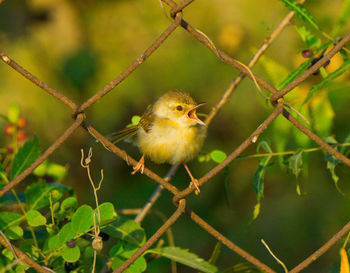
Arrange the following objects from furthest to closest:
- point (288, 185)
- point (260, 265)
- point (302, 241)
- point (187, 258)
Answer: point (288, 185) → point (302, 241) → point (187, 258) → point (260, 265)

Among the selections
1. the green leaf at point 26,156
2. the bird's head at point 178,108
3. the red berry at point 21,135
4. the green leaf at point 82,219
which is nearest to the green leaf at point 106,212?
the green leaf at point 82,219

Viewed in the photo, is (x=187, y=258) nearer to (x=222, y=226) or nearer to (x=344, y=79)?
(x=344, y=79)

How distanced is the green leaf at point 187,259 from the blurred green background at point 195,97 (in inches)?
69.9

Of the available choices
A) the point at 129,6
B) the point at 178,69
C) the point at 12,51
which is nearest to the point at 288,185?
the point at 178,69

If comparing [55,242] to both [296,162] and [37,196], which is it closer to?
[37,196]

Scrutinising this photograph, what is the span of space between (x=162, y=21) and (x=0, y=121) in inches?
46.7

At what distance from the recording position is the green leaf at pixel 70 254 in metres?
1.36

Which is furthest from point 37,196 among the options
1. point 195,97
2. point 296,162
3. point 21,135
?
point 195,97

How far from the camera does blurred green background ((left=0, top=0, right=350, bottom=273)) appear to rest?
11.1ft

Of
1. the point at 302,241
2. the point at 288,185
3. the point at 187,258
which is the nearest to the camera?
the point at 187,258

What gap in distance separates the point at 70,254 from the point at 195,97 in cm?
231

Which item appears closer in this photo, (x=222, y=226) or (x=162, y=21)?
(x=222, y=226)

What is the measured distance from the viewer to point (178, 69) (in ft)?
12.3

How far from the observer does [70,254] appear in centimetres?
137
